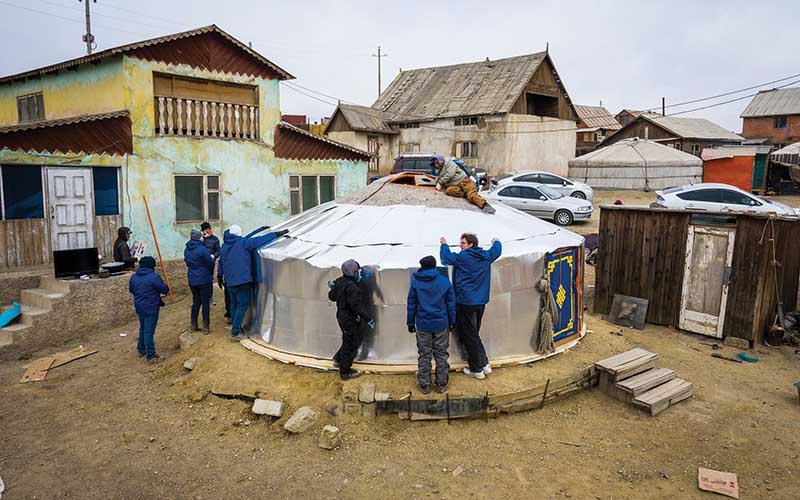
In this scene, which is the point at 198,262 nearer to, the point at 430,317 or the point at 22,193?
the point at 22,193

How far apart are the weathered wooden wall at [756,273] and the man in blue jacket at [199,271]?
8.69 meters

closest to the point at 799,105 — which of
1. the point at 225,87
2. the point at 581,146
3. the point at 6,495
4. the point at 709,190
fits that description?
the point at 581,146

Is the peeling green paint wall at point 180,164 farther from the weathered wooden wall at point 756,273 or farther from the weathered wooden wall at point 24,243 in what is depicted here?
the weathered wooden wall at point 756,273

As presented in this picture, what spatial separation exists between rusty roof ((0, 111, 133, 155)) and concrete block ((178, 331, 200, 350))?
455cm

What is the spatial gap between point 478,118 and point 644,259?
1742 cm

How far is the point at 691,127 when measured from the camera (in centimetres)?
3269

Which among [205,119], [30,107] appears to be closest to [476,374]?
[205,119]

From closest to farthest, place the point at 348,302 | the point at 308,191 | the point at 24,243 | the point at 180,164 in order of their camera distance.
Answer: the point at 348,302 < the point at 24,243 < the point at 180,164 < the point at 308,191

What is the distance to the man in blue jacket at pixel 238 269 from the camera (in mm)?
8039

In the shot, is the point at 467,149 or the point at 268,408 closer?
the point at 268,408

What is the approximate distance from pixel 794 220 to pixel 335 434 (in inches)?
322

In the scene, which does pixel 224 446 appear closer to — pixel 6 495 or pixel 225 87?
pixel 6 495

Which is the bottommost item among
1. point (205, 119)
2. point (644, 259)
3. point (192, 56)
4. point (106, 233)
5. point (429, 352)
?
point (429, 352)

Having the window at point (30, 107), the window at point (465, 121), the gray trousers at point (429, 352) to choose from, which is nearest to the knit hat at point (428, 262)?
the gray trousers at point (429, 352)
